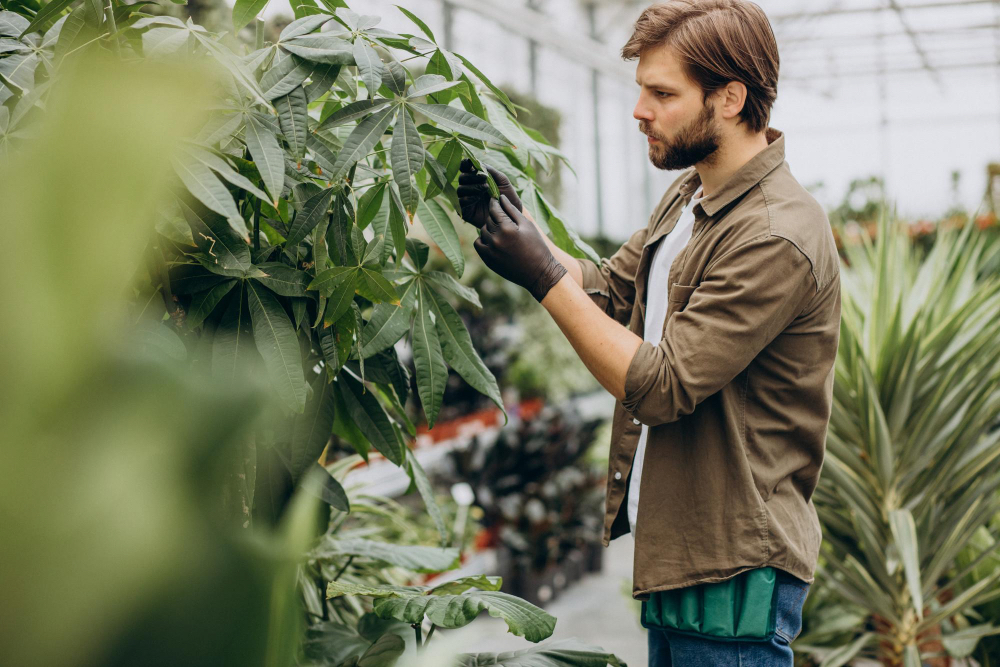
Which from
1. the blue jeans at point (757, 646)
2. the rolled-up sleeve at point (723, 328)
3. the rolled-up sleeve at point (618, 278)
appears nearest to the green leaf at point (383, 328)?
the rolled-up sleeve at point (723, 328)

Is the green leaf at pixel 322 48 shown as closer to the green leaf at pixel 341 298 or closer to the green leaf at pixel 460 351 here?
the green leaf at pixel 341 298

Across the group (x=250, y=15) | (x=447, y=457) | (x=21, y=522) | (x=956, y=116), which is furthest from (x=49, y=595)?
(x=956, y=116)

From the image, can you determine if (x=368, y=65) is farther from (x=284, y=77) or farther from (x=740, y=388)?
(x=740, y=388)

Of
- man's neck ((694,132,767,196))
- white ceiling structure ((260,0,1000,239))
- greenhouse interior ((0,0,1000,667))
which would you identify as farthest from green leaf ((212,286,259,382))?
white ceiling structure ((260,0,1000,239))

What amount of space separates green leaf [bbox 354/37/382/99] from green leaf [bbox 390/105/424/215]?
6 cm

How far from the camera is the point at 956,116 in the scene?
1475 cm

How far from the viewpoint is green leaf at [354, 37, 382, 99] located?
0.86 meters

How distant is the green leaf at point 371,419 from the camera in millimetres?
1090

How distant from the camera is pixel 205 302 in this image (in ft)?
2.95

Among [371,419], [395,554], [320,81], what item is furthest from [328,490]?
[320,81]

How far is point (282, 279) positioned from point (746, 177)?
2.42 ft

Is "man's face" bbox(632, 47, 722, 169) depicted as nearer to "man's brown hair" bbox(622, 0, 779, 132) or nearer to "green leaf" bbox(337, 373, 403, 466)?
"man's brown hair" bbox(622, 0, 779, 132)

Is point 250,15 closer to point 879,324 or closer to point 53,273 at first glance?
point 53,273

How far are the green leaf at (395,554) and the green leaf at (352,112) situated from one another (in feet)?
2.44
